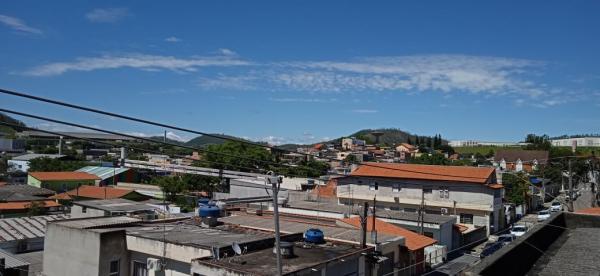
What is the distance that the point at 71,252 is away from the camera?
52.0ft

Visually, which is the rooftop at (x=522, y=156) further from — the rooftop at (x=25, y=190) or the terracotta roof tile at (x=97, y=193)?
the rooftop at (x=25, y=190)

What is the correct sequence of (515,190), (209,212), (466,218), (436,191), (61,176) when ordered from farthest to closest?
(61,176) → (515,190) → (436,191) → (466,218) → (209,212)

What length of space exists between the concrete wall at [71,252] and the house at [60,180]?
152ft

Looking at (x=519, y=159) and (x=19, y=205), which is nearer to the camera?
(x=19, y=205)

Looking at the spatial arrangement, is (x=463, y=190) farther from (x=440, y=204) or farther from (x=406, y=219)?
(x=406, y=219)

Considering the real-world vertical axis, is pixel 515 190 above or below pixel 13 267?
above

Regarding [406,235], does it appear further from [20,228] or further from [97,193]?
[97,193]

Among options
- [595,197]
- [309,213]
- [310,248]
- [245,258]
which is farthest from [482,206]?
[245,258]

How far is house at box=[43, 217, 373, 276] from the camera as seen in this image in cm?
1270

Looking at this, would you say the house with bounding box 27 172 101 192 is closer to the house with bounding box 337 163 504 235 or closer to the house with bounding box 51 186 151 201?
the house with bounding box 51 186 151 201

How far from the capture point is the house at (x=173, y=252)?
12.7 metres

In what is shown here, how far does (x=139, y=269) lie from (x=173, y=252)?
2263 mm

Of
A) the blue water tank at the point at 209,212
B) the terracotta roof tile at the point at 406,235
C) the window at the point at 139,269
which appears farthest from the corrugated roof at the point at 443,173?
the window at the point at 139,269

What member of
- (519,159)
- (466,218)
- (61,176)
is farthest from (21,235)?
(519,159)
